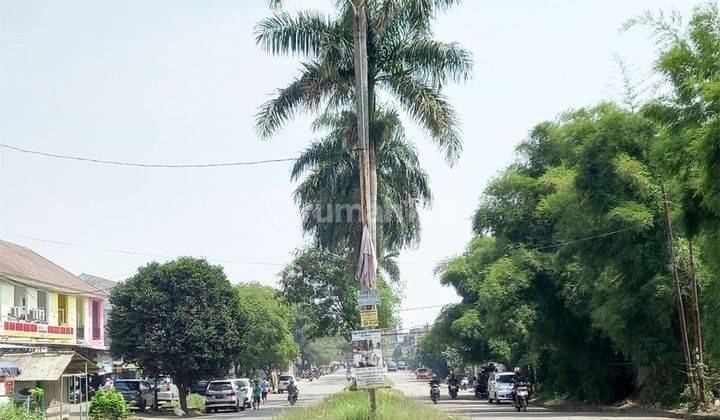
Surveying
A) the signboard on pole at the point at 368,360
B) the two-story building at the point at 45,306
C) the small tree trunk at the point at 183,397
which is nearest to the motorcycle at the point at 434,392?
the small tree trunk at the point at 183,397

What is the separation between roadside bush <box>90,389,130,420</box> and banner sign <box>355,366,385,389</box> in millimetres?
15970

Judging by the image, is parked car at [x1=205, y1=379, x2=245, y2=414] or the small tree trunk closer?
the small tree trunk

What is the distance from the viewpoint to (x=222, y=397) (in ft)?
156

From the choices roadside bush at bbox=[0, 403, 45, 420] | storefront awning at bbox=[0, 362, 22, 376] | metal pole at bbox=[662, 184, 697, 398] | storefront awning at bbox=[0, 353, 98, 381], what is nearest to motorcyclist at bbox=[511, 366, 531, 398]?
metal pole at bbox=[662, 184, 697, 398]

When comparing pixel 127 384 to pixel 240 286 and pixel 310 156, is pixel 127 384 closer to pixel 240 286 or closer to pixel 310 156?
pixel 310 156

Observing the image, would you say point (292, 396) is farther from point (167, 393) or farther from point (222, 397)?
point (167, 393)

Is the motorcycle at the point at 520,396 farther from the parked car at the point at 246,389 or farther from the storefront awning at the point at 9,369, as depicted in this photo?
the storefront awning at the point at 9,369

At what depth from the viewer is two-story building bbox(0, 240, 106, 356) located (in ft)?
128

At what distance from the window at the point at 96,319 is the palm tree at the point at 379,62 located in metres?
27.9

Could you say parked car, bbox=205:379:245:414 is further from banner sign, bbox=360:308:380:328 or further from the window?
banner sign, bbox=360:308:380:328

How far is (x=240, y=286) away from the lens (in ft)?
280

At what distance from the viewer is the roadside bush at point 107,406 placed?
Result: 32.7m

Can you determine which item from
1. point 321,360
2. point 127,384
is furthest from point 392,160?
point 321,360

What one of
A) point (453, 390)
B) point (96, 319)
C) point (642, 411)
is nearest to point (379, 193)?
point (642, 411)
